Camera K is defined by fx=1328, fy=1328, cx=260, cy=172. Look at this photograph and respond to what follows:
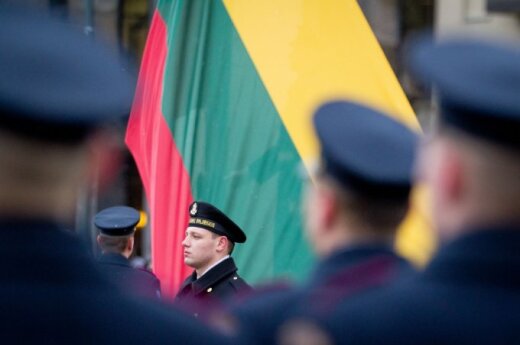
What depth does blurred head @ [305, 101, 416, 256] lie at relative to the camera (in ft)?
8.02

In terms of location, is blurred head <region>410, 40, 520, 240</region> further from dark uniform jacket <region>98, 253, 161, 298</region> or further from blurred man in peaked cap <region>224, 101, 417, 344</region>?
dark uniform jacket <region>98, 253, 161, 298</region>

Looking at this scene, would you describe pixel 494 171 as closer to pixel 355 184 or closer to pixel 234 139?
pixel 355 184

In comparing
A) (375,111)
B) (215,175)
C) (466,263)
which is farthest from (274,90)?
(466,263)

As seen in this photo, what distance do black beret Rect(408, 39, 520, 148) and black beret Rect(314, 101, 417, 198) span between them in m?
0.21

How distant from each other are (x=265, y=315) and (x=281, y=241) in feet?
12.1

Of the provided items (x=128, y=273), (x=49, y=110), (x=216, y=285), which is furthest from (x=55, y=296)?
(x=128, y=273)

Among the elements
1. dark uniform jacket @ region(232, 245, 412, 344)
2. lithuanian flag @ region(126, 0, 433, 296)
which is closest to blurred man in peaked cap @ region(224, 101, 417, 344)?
dark uniform jacket @ region(232, 245, 412, 344)

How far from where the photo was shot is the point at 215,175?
635 cm

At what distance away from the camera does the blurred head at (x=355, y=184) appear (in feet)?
8.02

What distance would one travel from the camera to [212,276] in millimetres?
6105

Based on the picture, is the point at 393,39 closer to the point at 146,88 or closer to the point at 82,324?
the point at 146,88

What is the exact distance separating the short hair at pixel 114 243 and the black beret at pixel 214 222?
3.37 ft

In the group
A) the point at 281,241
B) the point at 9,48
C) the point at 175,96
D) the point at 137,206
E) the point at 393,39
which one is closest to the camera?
the point at 9,48

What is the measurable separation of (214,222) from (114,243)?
119 centimetres
